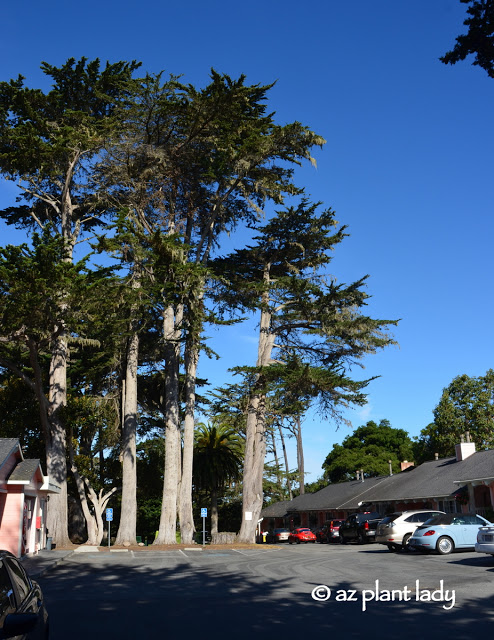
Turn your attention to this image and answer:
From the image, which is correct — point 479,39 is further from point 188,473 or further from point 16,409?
point 16,409

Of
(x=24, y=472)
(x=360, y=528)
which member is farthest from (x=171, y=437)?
(x=24, y=472)

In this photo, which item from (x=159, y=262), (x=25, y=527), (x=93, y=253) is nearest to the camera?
(x=25, y=527)

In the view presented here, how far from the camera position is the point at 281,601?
10789mm

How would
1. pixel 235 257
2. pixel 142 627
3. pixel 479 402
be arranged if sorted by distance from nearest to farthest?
pixel 142 627
pixel 235 257
pixel 479 402

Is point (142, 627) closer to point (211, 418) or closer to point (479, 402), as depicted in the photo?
point (211, 418)

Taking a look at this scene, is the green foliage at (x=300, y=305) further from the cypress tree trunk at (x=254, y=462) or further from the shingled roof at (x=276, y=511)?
the shingled roof at (x=276, y=511)

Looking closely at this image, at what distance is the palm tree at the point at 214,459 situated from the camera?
152 feet

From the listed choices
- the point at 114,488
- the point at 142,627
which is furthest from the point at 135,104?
the point at 142,627

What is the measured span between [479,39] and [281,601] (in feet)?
38.2

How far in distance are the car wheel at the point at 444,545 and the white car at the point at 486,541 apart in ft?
13.9

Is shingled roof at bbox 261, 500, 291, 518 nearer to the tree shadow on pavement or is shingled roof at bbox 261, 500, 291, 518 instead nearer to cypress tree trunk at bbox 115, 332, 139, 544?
cypress tree trunk at bbox 115, 332, 139, 544

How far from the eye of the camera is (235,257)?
40.7 meters

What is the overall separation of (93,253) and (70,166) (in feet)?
31.8

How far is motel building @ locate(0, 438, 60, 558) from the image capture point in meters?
22.2
